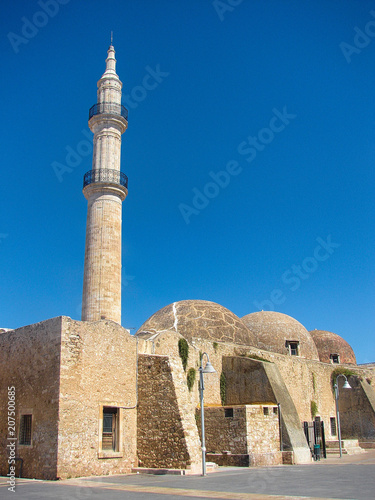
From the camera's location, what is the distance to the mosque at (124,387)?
42.3 feet

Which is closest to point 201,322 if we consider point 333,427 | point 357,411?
point 333,427

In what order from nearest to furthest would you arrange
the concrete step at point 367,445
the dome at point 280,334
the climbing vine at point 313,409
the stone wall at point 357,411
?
the climbing vine at point 313,409 → the concrete step at point 367,445 → the stone wall at point 357,411 → the dome at point 280,334

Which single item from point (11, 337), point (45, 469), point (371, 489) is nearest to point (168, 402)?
point (45, 469)

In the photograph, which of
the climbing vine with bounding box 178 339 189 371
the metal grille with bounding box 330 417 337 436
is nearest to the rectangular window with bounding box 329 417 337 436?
the metal grille with bounding box 330 417 337 436

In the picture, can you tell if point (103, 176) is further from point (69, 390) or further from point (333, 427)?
point (333, 427)

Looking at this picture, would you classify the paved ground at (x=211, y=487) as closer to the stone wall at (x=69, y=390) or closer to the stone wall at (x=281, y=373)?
the stone wall at (x=69, y=390)

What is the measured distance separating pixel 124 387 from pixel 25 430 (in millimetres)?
2862

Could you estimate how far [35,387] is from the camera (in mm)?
13406

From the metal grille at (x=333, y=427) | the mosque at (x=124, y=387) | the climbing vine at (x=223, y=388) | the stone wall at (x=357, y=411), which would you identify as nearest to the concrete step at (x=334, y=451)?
the mosque at (x=124, y=387)

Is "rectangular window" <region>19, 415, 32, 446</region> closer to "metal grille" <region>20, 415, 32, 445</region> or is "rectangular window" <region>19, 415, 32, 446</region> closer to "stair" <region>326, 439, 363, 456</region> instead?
"metal grille" <region>20, 415, 32, 445</region>

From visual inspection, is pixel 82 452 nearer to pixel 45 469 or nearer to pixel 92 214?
pixel 45 469

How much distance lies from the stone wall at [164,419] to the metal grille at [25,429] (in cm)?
305

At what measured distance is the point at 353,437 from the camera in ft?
87.0

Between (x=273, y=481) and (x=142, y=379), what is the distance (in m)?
5.10
